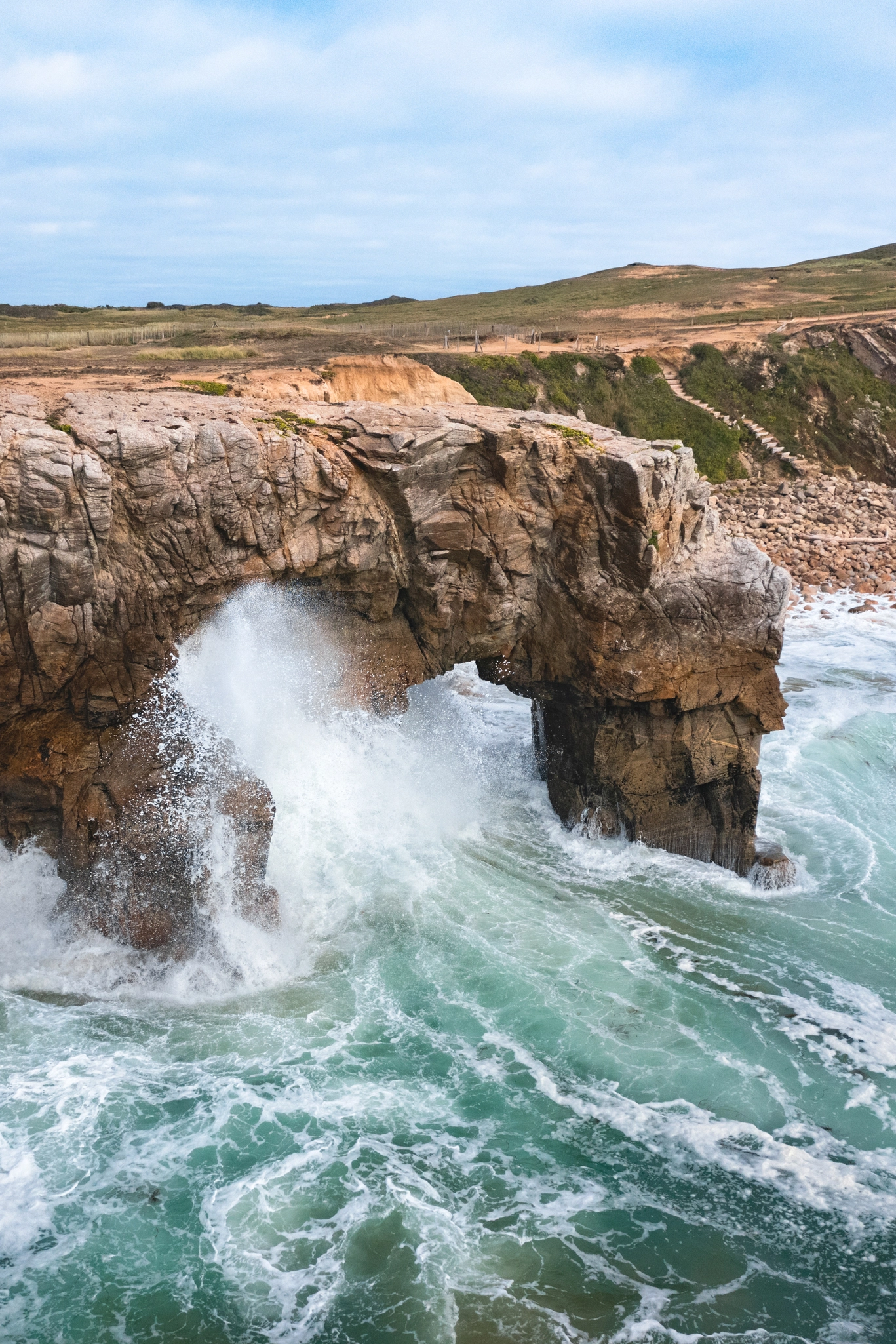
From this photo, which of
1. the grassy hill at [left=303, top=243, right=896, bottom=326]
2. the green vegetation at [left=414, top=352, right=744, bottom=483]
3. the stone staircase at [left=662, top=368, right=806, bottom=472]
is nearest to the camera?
the green vegetation at [left=414, top=352, right=744, bottom=483]

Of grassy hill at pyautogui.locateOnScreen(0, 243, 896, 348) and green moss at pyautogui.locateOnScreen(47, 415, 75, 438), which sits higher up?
grassy hill at pyautogui.locateOnScreen(0, 243, 896, 348)

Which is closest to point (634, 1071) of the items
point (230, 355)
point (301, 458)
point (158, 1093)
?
point (158, 1093)

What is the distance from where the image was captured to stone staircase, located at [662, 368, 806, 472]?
133ft

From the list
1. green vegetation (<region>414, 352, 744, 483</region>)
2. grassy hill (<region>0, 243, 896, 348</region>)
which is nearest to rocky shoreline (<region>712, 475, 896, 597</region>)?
green vegetation (<region>414, 352, 744, 483</region>)

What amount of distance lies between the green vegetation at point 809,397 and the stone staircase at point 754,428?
0.35 m

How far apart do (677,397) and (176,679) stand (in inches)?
1346

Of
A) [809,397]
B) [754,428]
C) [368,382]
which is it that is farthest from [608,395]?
[368,382]

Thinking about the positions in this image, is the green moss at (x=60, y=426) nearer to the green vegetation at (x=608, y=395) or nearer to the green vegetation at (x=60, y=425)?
the green vegetation at (x=60, y=425)

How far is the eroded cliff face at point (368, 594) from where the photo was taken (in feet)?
37.9

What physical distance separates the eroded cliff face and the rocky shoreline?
16390 mm

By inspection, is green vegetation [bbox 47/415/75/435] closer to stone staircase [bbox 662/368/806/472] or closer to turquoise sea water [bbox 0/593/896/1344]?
turquoise sea water [bbox 0/593/896/1344]

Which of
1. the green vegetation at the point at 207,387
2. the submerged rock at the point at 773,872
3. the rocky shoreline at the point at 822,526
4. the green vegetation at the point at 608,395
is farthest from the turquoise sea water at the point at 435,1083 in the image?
the green vegetation at the point at 608,395

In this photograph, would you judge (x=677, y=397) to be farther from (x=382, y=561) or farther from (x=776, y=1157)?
(x=776, y=1157)

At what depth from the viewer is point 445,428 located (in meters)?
13.8
